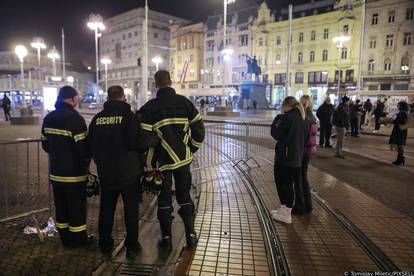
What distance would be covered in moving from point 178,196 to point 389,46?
54.5 m

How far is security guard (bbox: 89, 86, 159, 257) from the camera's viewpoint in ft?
12.2

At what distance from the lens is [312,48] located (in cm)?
5838

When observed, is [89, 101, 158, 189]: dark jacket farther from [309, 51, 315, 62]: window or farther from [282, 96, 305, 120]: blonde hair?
[309, 51, 315, 62]: window

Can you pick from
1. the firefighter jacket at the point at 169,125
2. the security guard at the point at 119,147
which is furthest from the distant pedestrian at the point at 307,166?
the security guard at the point at 119,147

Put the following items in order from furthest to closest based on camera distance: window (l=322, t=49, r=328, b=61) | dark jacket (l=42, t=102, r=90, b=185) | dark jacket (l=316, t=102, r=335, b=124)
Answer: window (l=322, t=49, r=328, b=61)
dark jacket (l=316, t=102, r=335, b=124)
dark jacket (l=42, t=102, r=90, b=185)

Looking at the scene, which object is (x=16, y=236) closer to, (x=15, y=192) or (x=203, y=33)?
(x=15, y=192)

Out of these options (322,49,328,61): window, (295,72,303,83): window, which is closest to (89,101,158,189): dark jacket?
(322,49,328,61): window

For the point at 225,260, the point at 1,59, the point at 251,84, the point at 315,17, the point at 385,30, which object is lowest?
the point at 225,260

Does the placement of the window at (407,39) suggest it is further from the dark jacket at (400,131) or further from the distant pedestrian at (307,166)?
the distant pedestrian at (307,166)

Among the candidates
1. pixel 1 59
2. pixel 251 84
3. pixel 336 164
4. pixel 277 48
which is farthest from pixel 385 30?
pixel 1 59

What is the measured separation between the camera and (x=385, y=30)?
49594mm

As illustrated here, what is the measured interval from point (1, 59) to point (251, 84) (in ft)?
142

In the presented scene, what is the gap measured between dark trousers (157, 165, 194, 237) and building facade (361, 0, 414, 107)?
50.2m

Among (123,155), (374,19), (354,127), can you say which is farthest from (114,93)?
(374,19)
